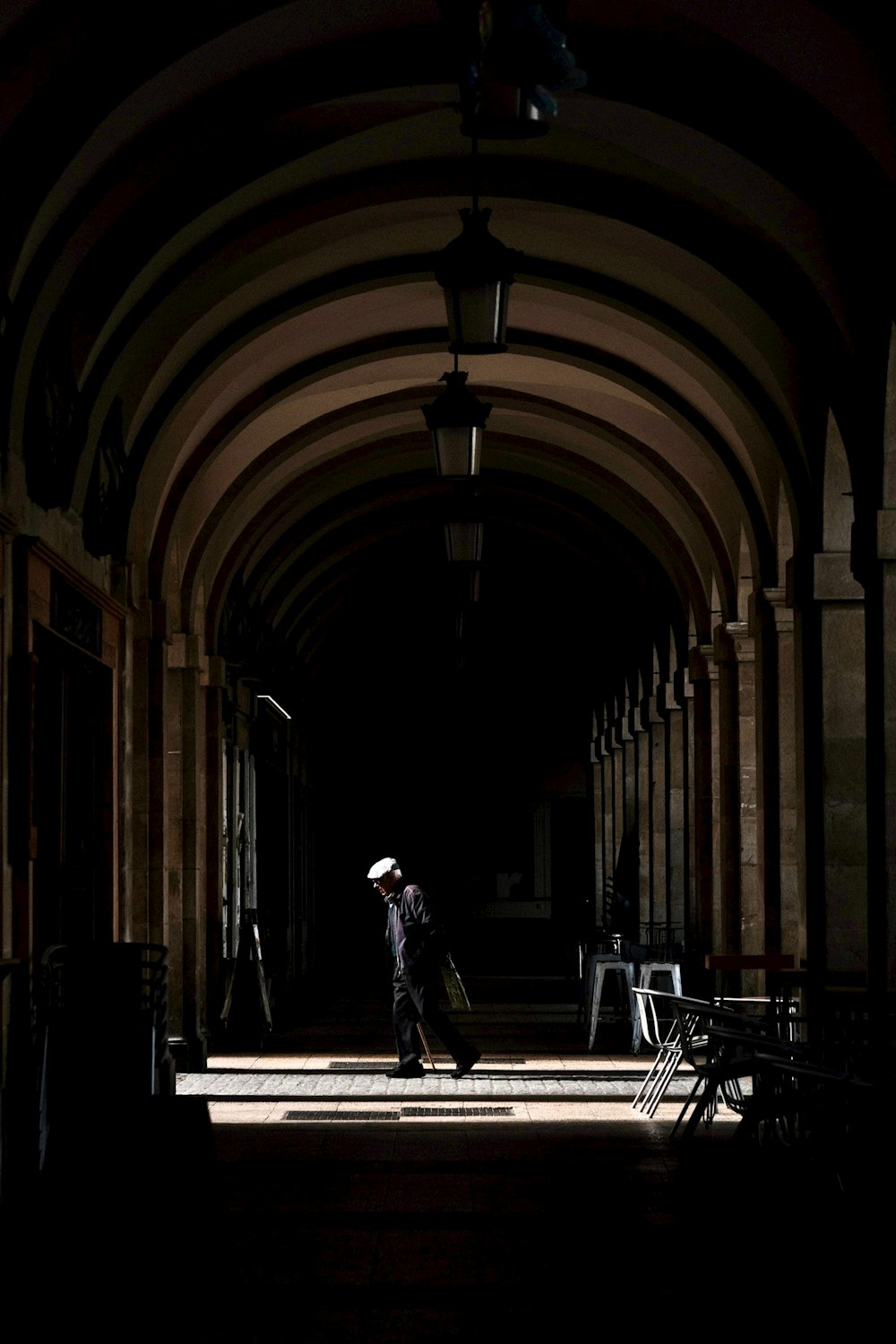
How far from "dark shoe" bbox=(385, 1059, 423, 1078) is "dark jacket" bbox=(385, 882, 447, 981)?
56 centimetres

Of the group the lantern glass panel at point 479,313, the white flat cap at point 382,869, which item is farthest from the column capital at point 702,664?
the lantern glass panel at point 479,313

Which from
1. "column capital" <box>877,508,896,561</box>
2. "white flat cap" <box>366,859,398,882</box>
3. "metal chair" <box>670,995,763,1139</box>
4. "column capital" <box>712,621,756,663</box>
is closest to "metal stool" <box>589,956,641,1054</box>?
"white flat cap" <box>366,859,398,882</box>

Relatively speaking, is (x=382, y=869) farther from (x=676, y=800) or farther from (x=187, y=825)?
(x=676, y=800)

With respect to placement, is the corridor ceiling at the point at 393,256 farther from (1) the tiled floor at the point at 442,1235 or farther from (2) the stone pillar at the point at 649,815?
(2) the stone pillar at the point at 649,815

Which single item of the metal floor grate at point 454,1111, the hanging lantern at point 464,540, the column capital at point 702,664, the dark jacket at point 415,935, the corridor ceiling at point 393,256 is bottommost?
the metal floor grate at point 454,1111

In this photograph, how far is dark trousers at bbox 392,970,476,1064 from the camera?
12.5 metres

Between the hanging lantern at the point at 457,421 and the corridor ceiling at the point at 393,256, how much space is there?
112cm

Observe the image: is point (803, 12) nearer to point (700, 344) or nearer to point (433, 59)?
point (433, 59)

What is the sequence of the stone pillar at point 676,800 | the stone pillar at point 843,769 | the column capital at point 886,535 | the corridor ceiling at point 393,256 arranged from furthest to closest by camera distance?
the stone pillar at point 676,800, the stone pillar at point 843,769, the column capital at point 886,535, the corridor ceiling at point 393,256

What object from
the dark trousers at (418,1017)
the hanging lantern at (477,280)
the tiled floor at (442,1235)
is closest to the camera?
the tiled floor at (442,1235)

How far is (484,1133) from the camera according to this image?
964 cm

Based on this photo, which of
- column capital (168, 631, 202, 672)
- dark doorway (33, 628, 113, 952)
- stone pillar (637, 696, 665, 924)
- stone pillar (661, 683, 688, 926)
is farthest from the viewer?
stone pillar (637, 696, 665, 924)

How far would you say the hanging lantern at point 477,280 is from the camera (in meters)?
7.31

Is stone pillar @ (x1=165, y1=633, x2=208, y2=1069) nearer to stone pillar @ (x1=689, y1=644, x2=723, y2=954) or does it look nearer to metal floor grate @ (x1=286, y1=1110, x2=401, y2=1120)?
metal floor grate @ (x1=286, y1=1110, x2=401, y2=1120)
